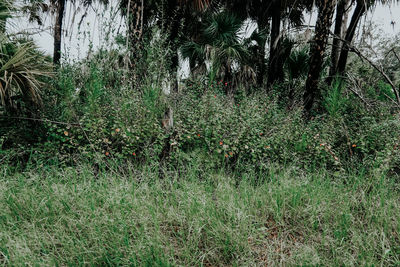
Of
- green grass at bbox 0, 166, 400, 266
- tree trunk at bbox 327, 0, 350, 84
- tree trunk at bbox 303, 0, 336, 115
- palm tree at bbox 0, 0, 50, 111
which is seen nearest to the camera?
green grass at bbox 0, 166, 400, 266

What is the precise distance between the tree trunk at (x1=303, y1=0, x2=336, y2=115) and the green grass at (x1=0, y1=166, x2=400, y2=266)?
8.66 feet

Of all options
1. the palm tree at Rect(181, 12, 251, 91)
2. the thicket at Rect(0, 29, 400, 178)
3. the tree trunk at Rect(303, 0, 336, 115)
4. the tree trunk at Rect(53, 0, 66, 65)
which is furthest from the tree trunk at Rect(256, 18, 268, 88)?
the tree trunk at Rect(53, 0, 66, 65)

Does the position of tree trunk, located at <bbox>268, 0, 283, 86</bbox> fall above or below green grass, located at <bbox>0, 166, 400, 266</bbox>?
above

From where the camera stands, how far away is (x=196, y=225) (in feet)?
5.77

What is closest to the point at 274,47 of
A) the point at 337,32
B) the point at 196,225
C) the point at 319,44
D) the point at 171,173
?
the point at 337,32

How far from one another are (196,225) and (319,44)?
4.30 m

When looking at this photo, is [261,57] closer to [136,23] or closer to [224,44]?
[224,44]

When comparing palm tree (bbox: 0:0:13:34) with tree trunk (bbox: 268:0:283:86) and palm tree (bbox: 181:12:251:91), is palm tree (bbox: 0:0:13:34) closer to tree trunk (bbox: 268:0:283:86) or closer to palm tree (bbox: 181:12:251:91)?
palm tree (bbox: 181:12:251:91)

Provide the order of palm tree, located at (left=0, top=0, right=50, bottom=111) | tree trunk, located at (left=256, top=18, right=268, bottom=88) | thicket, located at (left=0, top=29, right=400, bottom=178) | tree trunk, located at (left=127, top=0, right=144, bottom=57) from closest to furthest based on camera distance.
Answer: palm tree, located at (left=0, top=0, right=50, bottom=111) → thicket, located at (left=0, top=29, right=400, bottom=178) → tree trunk, located at (left=127, top=0, right=144, bottom=57) → tree trunk, located at (left=256, top=18, right=268, bottom=88)

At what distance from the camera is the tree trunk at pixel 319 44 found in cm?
440

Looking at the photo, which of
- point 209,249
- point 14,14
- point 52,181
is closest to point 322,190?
point 209,249

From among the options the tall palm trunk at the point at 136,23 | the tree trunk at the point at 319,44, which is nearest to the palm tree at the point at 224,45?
the tree trunk at the point at 319,44

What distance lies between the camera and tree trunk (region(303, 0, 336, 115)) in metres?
4.40

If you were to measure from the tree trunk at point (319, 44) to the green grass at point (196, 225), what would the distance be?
2.64 metres
